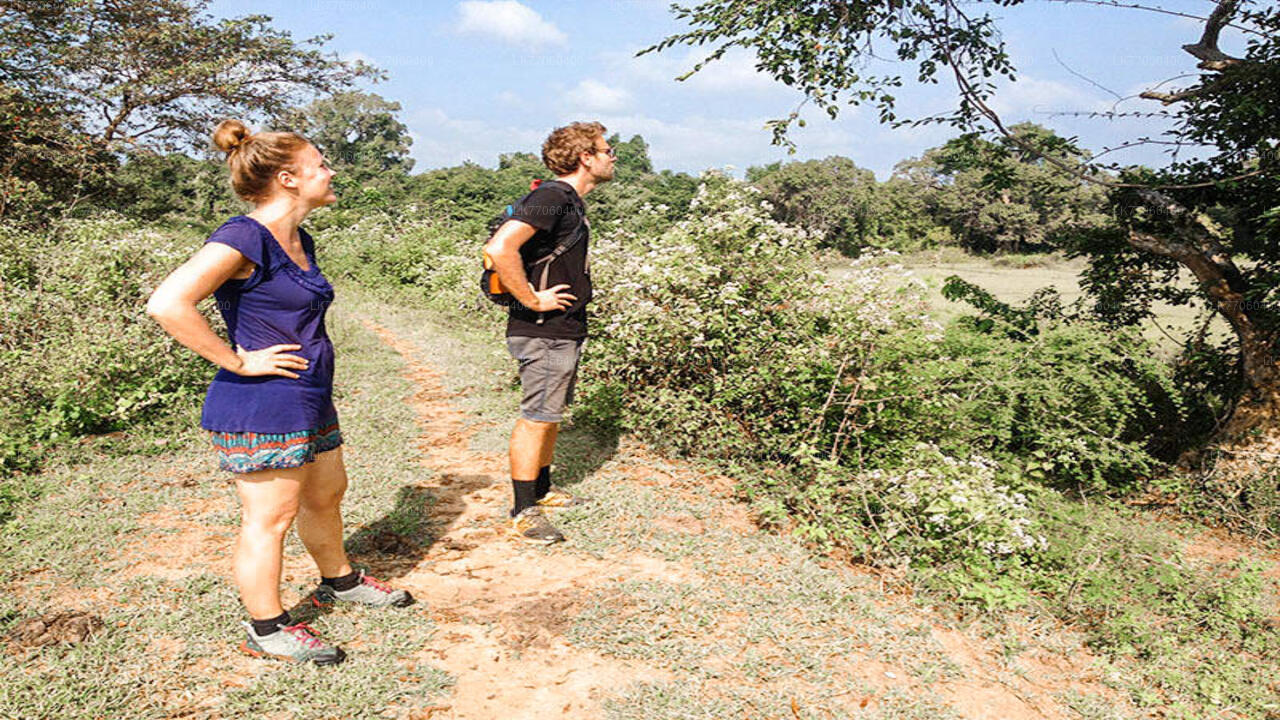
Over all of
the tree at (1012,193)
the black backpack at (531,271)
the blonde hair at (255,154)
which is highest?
the tree at (1012,193)

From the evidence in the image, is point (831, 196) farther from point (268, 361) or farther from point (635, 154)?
point (268, 361)

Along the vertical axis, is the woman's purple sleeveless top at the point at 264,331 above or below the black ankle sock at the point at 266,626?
above

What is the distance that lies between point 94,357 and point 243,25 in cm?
1284

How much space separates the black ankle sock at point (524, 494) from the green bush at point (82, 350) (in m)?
3.20

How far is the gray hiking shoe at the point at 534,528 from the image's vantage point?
3.63m

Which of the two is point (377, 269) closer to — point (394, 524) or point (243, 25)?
point (243, 25)

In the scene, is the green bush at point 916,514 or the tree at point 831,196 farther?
the tree at point 831,196

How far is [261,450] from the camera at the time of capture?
88.9 inches

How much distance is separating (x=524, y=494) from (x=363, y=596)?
3.29 feet

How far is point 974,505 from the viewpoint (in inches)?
143

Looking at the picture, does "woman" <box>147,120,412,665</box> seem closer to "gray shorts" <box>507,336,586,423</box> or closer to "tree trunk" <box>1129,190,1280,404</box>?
"gray shorts" <box>507,336,586,423</box>

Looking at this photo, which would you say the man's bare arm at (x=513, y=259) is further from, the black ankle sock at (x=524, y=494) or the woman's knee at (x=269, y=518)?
the woman's knee at (x=269, y=518)

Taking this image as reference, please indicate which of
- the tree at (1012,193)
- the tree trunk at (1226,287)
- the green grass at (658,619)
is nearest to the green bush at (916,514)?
the green grass at (658,619)

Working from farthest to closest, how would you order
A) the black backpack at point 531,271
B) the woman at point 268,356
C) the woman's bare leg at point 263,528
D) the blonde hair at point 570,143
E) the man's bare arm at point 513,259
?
the blonde hair at point 570,143, the black backpack at point 531,271, the man's bare arm at point 513,259, the woman's bare leg at point 263,528, the woman at point 268,356
